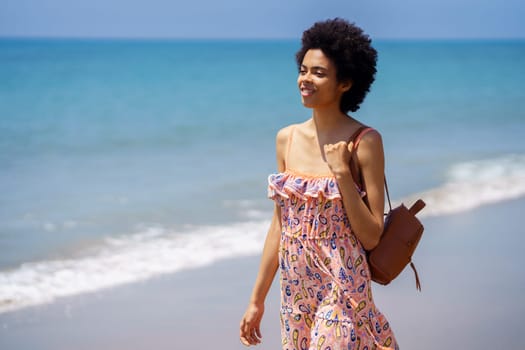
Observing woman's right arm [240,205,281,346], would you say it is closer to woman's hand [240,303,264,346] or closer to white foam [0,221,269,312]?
woman's hand [240,303,264,346]

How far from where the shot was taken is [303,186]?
3.33 meters

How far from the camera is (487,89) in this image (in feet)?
93.2

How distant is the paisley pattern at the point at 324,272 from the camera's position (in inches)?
130

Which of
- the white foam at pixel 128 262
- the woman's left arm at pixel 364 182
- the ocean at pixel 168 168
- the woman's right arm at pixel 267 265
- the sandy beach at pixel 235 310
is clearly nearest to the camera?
the woman's left arm at pixel 364 182

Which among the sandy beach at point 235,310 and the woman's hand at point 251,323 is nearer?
the woman's hand at point 251,323

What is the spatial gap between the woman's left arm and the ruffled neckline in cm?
5

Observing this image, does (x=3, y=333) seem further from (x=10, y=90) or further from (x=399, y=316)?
(x=10, y=90)

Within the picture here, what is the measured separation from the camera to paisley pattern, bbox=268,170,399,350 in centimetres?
329

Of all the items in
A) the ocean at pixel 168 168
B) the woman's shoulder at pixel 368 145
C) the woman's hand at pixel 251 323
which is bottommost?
the ocean at pixel 168 168

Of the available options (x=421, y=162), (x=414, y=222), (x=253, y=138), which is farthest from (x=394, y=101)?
(x=414, y=222)

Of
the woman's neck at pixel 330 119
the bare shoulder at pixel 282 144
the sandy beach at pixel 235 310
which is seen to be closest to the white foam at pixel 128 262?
the sandy beach at pixel 235 310

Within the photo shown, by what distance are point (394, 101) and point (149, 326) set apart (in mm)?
18647

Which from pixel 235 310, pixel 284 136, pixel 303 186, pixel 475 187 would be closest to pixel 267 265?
pixel 303 186

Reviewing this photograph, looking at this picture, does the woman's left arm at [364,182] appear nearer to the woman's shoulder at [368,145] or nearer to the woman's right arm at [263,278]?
the woman's shoulder at [368,145]
